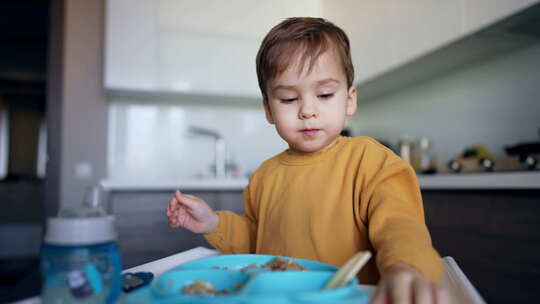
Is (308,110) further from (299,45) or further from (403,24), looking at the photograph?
(403,24)

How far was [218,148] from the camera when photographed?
2.70 metres

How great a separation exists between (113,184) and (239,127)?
1053 mm

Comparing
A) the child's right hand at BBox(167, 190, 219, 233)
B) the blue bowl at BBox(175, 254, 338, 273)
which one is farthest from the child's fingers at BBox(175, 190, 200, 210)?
the blue bowl at BBox(175, 254, 338, 273)

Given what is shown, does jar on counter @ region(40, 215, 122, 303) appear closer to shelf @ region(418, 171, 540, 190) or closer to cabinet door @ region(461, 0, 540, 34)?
shelf @ region(418, 171, 540, 190)

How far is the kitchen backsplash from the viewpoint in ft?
8.78

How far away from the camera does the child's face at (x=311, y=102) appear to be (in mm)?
667

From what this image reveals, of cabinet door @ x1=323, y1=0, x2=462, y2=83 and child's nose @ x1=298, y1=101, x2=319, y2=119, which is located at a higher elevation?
cabinet door @ x1=323, y1=0, x2=462, y2=83

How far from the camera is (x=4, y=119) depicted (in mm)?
6195

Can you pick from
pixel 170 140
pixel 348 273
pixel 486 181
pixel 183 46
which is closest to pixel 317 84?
pixel 348 273

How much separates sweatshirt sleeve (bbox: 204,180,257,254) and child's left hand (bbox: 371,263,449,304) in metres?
0.45

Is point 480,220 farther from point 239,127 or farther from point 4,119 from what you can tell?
point 4,119

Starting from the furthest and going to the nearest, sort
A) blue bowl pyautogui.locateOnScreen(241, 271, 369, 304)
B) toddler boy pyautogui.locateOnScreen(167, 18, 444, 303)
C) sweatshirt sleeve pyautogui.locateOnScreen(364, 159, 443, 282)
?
toddler boy pyautogui.locateOnScreen(167, 18, 444, 303) → sweatshirt sleeve pyautogui.locateOnScreen(364, 159, 443, 282) → blue bowl pyautogui.locateOnScreen(241, 271, 369, 304)

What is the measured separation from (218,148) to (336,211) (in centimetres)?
209

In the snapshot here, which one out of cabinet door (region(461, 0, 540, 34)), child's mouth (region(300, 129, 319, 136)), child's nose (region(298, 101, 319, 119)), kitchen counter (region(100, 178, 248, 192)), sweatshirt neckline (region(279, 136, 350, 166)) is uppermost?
cabinet door (region(461, 0, 540, 34))
